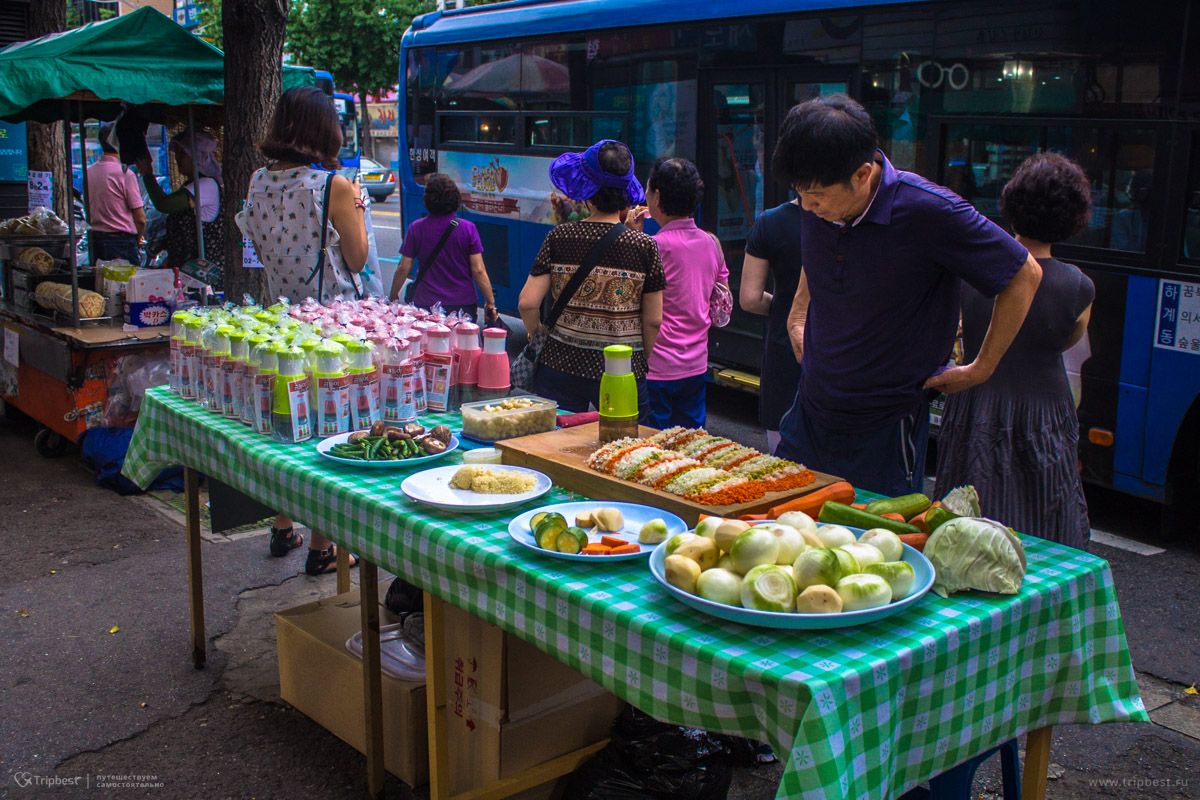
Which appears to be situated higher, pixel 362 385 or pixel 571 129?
pixel 571 129

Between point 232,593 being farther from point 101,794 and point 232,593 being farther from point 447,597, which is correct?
point 447,597

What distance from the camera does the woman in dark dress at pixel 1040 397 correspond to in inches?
134

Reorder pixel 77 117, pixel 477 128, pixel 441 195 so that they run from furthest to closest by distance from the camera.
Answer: pixel 477 128 → pixel 441 195 → pixel 77 117

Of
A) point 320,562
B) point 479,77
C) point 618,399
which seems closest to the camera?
point 618,399

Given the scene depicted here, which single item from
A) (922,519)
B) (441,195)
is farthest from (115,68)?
Answer: (922,519)

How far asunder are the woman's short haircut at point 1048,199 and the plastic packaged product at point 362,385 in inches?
86.3

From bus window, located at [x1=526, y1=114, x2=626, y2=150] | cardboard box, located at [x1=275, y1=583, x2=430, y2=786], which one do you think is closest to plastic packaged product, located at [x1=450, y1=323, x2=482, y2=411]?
cardboard box, located at [x1=275, y1=583, x2=430, y2=786]

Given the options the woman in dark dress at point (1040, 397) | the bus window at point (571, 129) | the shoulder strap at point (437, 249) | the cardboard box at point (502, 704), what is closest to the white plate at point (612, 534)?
the cardboard box at point (502, 704)

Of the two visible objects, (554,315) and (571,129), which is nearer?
(554,315)

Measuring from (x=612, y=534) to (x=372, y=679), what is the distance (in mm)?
1117

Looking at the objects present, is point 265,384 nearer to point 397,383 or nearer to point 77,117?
point 397,383

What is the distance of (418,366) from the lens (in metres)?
3.51

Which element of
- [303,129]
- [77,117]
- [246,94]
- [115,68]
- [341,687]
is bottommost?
[341,687]

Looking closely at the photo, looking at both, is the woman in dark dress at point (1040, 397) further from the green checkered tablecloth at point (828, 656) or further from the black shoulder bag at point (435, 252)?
the black shoulder bag at point (435, 252)
